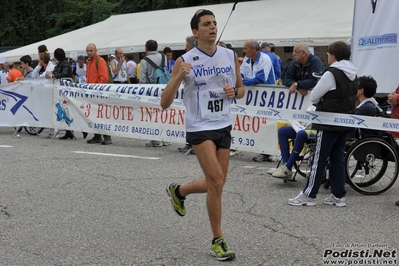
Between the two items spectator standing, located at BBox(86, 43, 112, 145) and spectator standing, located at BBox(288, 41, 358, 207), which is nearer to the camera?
spectator standing, located at BBox(288, 41, 358, 207)

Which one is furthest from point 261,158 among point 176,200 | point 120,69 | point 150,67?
point 120,69

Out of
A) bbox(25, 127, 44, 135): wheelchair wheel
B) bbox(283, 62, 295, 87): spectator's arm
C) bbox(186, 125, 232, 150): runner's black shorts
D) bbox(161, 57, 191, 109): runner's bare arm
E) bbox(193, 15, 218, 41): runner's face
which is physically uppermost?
bbox(193, 15, 218, 41): runner's face

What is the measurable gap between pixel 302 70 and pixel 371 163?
2.19 metres

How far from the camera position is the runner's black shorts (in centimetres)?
575

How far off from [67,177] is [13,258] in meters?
3.92

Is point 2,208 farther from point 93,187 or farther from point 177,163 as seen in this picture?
point 177,163

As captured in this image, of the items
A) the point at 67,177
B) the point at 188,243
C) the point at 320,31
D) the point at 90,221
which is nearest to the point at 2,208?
the point at 90,221

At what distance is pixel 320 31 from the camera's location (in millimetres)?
20578

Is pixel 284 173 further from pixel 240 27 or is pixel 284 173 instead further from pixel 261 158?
pixel 240 27

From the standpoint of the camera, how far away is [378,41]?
10664 mm

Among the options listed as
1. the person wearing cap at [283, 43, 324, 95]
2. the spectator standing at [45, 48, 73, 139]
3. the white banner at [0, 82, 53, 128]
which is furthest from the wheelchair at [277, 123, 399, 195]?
the white banner at [0, 82, 53, 128]

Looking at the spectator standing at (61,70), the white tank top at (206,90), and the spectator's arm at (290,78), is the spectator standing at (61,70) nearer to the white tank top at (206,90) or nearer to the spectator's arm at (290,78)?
the spectator's arm at (290,78)

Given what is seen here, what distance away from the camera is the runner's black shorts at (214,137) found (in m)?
5.75

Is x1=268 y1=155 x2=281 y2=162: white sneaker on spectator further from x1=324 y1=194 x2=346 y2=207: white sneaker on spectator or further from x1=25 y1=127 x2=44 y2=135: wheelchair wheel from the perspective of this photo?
x1=25 y1=127 x2=44 y2=135: wheelchair wheel
